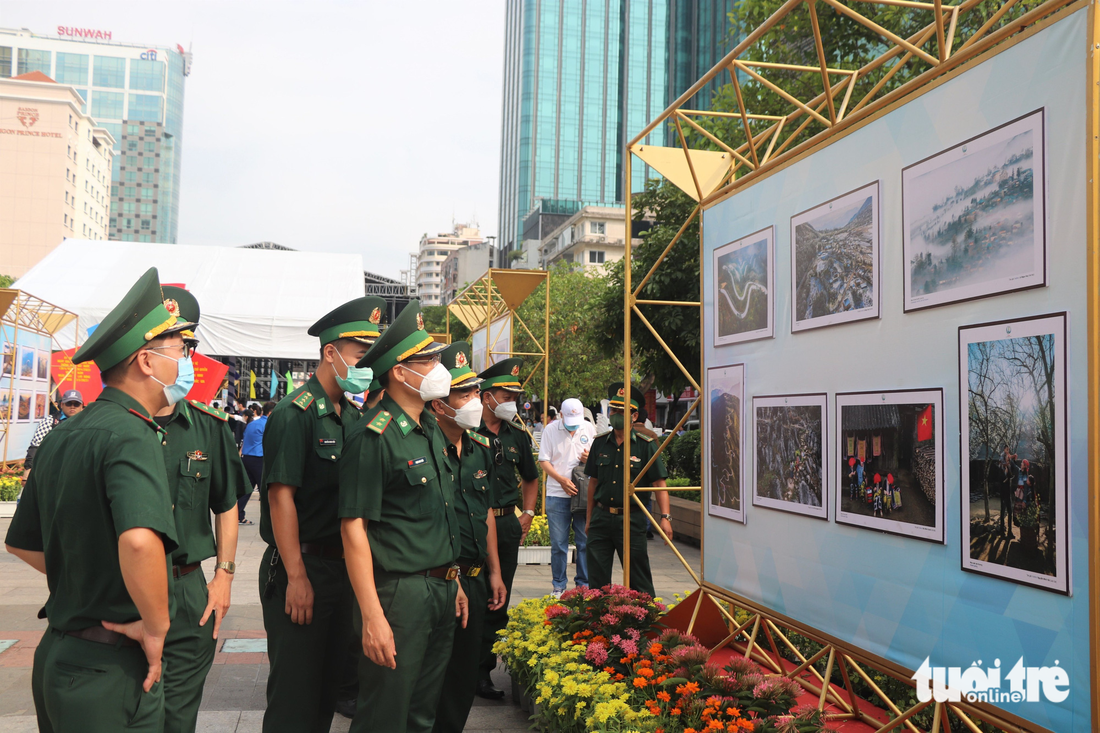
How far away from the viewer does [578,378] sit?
1554 inches

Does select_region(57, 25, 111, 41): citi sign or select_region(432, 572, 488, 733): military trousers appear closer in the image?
select_region(432, 572, 488, 733): military trousers

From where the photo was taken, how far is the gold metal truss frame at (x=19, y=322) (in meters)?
15.8

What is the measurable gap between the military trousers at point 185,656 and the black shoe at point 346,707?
2020 millimetres

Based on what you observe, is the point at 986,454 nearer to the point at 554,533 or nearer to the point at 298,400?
the point at 298,400

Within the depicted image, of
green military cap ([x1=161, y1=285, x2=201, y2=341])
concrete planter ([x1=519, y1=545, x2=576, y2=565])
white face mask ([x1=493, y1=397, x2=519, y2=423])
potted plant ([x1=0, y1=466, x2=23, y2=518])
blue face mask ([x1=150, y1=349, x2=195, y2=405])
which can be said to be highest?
green military cap ([x1=161, y1=285, x2=201, y2=341])

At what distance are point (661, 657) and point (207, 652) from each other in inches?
86.3

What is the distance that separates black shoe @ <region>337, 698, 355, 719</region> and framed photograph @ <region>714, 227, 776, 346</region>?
3.20 meters

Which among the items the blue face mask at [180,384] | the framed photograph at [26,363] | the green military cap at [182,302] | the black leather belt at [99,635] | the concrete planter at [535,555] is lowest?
the concrete planter at [535,555]

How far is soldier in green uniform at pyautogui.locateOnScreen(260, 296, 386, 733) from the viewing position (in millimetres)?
3756

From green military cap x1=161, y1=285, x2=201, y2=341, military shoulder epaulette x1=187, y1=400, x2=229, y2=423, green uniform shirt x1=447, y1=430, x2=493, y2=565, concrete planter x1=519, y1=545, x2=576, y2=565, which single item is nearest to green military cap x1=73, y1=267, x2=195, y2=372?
military shoulder epaulette x1=187, y1=400, x2=229, y2=423

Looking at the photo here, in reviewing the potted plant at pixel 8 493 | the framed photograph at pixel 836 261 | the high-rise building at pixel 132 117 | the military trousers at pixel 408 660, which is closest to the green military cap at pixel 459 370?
the military trousers at pixel 408 660

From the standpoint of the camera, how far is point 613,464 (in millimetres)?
6844

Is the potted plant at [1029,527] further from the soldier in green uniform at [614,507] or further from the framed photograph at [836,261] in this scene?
the soldier in green uniform at [614,507]

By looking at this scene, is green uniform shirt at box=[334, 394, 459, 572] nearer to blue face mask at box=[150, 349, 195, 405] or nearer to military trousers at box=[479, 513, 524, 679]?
blue face mask at box=[150, 349, 195, 405]
